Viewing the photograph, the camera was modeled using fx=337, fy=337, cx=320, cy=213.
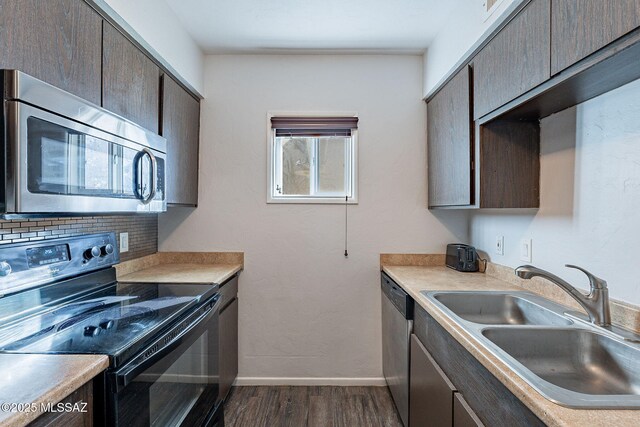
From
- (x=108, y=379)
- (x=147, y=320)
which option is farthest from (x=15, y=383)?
(x=147, y=320)

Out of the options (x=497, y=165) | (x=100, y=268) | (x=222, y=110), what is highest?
(x=222, y=110)

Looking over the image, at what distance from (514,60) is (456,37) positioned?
617 mm

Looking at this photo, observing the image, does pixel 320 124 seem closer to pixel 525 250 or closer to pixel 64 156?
pixel 525 250

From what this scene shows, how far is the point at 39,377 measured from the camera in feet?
2.54

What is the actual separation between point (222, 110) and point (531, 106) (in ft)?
6.40

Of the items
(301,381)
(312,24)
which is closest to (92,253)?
(301,381)

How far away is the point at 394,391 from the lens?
2.10m

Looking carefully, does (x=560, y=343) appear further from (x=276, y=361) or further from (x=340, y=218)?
(x=276, y=361)

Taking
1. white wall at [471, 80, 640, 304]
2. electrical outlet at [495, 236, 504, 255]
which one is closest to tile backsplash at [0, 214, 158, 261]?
white wall at [471, 80, 640, 304]

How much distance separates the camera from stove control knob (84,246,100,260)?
157cm

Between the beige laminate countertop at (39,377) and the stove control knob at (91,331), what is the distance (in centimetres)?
16

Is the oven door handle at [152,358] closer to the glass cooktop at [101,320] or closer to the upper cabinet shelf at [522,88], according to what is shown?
the glass cooktop at [101,320]

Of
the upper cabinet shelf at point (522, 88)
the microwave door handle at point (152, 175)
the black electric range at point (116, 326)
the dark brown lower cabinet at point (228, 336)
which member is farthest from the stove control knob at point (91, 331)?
the upper cabinet shelf at point (522, 88)

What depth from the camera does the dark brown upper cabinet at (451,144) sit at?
5.88 feet
